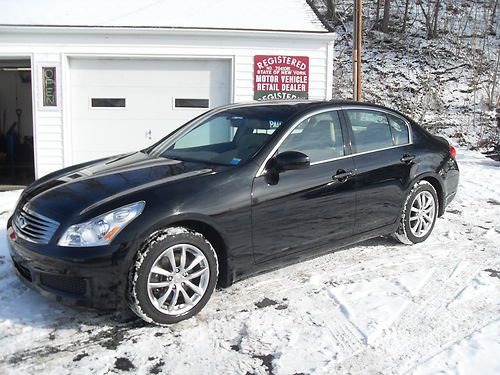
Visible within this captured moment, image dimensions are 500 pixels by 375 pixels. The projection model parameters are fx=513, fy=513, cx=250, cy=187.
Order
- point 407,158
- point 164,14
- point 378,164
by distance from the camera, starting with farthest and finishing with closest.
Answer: point 164,14
point 407,158
point 378,164

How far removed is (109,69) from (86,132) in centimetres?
126

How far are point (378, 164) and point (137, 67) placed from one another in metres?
6.20

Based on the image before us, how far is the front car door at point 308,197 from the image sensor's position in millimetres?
3881

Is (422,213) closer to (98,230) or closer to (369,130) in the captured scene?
(369,130)

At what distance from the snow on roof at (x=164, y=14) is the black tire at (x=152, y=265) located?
6873 mm

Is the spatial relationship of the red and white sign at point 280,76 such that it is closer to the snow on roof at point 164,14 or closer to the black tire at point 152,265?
the snow on roof at point 164,14

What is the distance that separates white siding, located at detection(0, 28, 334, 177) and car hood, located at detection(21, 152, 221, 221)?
18.0 ft

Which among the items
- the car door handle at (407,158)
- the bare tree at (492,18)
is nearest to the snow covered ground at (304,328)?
the car door handle at (407,158)

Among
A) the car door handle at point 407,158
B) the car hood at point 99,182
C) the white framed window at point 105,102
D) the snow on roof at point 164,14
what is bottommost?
the car hood at point 99,182

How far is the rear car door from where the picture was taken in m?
4.57

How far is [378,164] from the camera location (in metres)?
4.70

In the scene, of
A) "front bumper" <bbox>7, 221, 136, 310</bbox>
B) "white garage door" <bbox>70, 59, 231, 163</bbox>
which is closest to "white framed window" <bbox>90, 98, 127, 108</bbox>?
"white garage door" <bbox>70, 59, 231, 163</bbox>

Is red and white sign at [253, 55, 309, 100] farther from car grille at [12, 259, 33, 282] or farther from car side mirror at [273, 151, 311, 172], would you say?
car grille at [12, 259, 33, 282]

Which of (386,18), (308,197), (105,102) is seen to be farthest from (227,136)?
(386,18)
